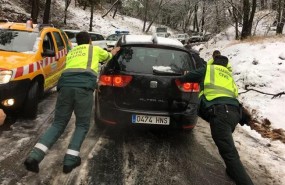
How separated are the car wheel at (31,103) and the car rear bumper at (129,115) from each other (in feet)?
5.35

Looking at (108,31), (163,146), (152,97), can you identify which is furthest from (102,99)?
(108,31)

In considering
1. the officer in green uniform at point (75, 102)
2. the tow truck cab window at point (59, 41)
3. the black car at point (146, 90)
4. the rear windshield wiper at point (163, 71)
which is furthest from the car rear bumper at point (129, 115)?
the tow truck cab window at point (59, 41)

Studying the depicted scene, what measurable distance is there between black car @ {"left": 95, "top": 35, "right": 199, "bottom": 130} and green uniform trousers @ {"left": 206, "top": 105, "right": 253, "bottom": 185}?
129cm

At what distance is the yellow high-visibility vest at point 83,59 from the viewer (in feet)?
17.8

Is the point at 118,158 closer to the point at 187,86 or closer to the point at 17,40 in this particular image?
the point at 187,86

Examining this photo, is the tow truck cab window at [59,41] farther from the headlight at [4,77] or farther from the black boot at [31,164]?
the black boot at [31,164]

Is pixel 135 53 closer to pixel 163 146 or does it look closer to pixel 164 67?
pixel 164 67

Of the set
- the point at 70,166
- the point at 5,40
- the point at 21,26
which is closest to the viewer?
the point at 70,166

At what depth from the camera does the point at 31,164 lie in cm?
486

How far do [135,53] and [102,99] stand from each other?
95 cm

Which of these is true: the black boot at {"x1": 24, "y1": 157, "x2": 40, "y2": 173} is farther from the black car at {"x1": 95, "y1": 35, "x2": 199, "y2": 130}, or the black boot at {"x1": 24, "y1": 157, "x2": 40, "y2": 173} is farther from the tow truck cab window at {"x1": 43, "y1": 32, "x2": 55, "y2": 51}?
the tow truck cab window at {"x1": 43, "y1": 32, "x2": 55, "y2": 51}

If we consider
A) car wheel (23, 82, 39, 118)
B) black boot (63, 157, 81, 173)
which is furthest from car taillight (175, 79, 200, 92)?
car wheel (23, 82, 39, 118)

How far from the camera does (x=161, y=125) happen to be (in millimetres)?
6281

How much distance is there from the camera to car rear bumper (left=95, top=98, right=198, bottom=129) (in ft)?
20.3
